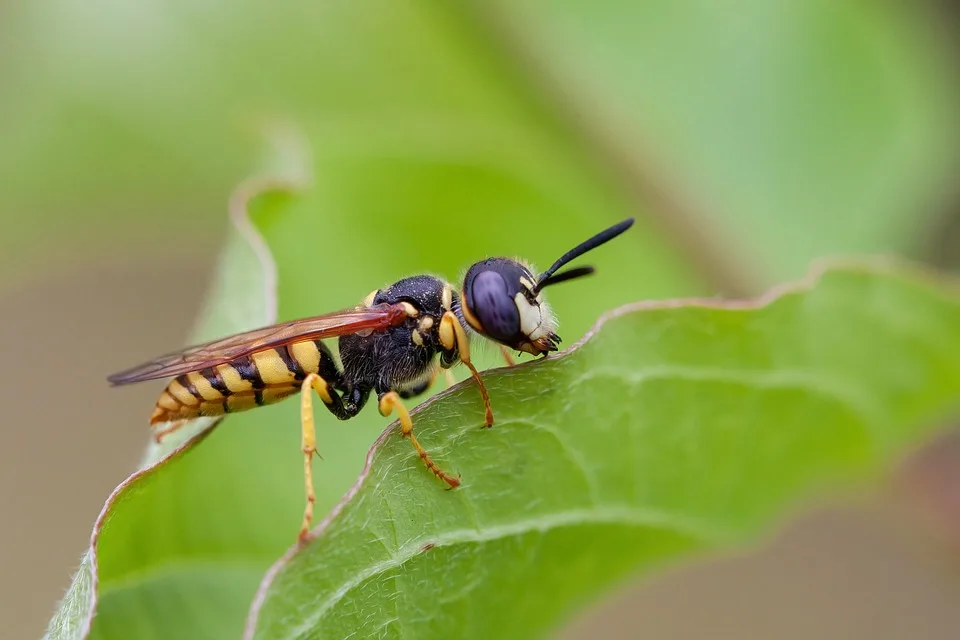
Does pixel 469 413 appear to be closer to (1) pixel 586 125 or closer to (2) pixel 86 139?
(1) pixel 586 125

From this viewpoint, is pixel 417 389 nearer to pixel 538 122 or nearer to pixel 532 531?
pixel 532 531

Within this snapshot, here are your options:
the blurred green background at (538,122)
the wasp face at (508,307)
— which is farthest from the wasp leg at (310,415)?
the blurred green background at (538,122)

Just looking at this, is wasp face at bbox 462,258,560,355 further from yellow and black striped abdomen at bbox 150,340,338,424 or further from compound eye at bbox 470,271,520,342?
yellow and black striped abdomen at bbox 150,340,338,424

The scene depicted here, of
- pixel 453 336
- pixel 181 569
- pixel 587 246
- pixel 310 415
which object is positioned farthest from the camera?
pixel 453 336

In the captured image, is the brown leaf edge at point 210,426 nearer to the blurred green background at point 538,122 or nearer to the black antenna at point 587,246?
the black antenna at point 587,246

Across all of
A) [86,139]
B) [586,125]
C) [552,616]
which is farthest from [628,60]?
[552,616]

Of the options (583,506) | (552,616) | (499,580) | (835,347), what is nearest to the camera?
(499,580)

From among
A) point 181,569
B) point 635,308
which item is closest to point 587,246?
point 635,308
